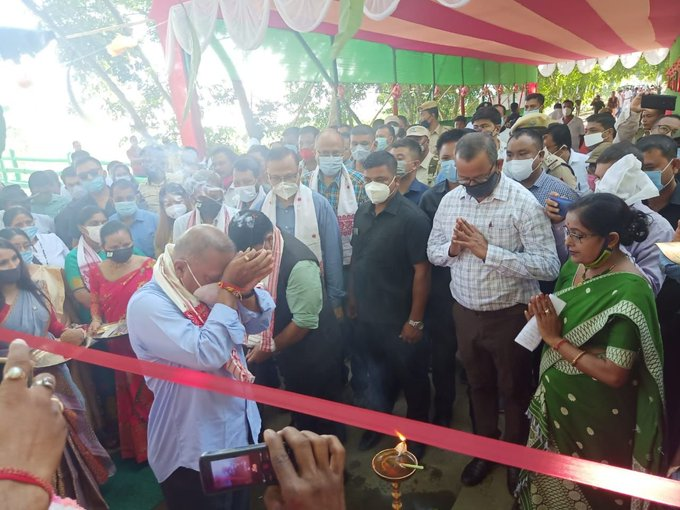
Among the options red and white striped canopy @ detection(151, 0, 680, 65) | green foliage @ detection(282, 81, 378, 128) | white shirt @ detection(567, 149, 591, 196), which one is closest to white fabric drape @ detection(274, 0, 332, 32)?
red and white striped canopy @ detection(151, 0, 680, 65)

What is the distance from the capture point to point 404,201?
9.27ft

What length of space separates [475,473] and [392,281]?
47.7 inches

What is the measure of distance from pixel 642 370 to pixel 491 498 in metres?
1.22

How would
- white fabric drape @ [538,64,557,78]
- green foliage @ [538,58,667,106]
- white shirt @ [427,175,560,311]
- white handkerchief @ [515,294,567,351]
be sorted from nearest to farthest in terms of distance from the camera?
white handkerchief @ [515,294,567,351] < white shirt @ [427,175,560,311] < white fabric drape @ [538,64,557,78] < green foliage @ [538,58,667,106]

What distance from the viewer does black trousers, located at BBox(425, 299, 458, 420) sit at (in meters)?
3.04

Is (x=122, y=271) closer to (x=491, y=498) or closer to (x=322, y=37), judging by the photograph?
(x=491, y=498)

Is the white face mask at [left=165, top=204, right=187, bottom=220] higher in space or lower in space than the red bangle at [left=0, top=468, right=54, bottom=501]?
lower

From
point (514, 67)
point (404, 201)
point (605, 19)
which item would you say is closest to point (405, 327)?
point (404, 201)

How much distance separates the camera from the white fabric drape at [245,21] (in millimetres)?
4219

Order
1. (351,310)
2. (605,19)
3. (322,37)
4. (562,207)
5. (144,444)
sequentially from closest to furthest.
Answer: (562,207) < (144,444) < (351,310) < (322,37) < (605,19)

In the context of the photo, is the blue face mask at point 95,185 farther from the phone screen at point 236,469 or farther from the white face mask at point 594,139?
the white face mask at point 594,139

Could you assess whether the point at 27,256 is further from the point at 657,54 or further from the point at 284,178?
the point at 657,54

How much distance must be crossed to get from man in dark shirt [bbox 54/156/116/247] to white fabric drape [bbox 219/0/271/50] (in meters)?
1.97

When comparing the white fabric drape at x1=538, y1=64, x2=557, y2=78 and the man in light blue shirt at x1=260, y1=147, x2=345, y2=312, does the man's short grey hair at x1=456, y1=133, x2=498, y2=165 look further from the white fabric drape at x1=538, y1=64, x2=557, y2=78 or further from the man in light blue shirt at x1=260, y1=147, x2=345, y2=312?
the white fabric drape at x1=538, y1=64, x2=557, y2=78
